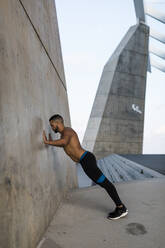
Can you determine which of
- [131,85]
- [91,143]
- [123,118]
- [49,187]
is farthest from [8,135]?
[131,85]

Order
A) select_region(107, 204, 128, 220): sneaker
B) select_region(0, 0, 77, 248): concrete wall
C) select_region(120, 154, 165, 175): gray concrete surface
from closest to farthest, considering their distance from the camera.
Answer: select_region(0, 0, 77, 248): concrete wall
select_region(107, 204, 128, 220): sneaker
select_region(120, 154, 165, 175): gray concrete surface

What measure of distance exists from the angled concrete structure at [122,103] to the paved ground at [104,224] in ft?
33.1

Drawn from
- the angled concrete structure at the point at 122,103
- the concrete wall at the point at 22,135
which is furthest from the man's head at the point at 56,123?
the angled concrete structure at the point at 122,103

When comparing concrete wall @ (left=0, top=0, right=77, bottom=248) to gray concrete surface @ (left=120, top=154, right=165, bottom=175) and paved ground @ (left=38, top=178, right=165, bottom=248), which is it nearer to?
paved ground @ (left=38, top=178, right=165, bottom=248)

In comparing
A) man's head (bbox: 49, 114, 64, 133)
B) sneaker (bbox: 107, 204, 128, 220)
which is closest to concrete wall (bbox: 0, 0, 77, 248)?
man's head (bbox: 49, 114, 64, 133)

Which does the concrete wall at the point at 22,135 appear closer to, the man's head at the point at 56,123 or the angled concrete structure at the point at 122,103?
the man's head at the point at 56,123

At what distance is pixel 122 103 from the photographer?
14562 mm

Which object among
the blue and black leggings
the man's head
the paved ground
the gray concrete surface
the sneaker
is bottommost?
the gray concrete surface

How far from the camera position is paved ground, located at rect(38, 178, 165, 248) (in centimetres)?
210

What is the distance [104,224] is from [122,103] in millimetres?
12668

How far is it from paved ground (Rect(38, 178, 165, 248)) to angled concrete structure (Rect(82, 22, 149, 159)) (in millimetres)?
10083

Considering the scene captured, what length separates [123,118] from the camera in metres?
14.5

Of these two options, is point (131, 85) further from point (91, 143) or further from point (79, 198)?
point (79, 198)

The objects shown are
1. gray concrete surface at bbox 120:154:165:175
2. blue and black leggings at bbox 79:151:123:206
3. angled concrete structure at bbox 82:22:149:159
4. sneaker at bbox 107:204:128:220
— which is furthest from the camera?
angled concrete structure at bbox 82:22:149:159
